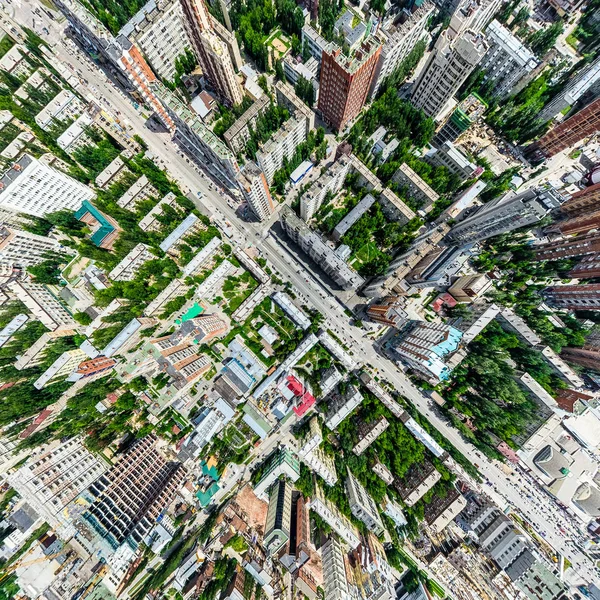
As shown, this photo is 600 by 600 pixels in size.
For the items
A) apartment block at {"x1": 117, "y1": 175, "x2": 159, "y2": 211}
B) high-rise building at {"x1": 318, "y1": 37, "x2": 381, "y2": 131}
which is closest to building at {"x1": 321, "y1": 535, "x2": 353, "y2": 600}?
apartment block at {"x1": 117, "y1": 175, "x2": 159, "y2": 211}

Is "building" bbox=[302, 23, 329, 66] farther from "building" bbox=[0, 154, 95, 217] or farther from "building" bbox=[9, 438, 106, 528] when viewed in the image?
"building" bbox=[9, 438, 106, 528]

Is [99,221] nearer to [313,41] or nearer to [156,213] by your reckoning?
[156,213]

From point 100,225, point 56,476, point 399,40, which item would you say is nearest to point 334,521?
point 56,476

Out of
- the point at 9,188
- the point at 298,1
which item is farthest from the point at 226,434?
the point at 298,1

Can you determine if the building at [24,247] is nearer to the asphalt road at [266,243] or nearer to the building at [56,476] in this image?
the asphalt road at [266,243]

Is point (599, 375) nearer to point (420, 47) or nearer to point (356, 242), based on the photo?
point (356, 242)
